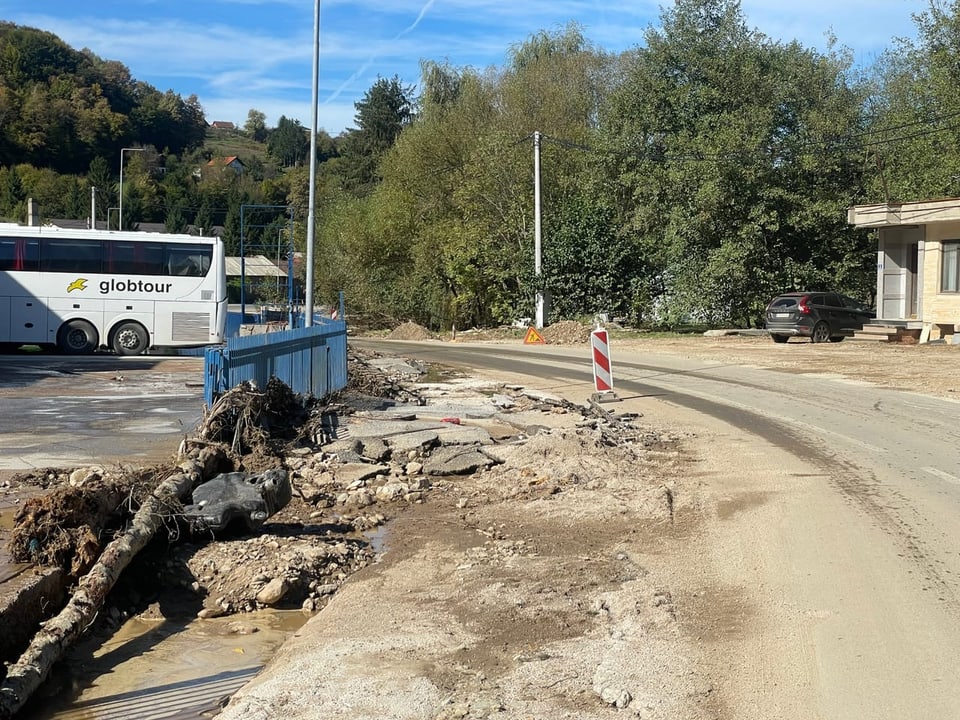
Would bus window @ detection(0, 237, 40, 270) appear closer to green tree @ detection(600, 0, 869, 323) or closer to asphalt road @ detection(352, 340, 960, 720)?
asphalt road @ detection(352, 340, 960, 720)

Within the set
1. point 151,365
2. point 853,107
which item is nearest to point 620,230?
point 853,107

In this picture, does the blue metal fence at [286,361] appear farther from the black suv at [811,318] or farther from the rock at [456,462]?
the black suv at [811,318]

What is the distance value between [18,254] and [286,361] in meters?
17.0

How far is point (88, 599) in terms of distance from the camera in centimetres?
612

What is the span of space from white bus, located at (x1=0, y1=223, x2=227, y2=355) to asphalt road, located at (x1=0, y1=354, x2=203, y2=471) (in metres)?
3.41

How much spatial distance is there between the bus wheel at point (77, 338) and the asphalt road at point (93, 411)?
10.5ft

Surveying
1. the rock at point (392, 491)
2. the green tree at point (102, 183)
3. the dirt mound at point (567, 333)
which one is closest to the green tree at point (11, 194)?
the green tree at point (102, 183)

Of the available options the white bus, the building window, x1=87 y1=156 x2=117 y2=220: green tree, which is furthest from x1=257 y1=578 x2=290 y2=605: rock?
x1=87 y1=156 x2=117 y2=220: green tree

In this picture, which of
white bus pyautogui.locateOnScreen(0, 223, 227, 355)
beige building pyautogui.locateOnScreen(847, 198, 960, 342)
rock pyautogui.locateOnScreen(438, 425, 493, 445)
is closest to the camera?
rock pyautogui.locateOnScreen(438, 425, 493, 445)

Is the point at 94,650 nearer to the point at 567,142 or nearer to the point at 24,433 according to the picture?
the point at 24,433

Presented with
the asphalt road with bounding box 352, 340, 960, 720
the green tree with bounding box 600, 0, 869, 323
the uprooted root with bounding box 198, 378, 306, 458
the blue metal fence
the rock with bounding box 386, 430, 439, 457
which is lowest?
the asphalt road with bounding box 352, 340, 960, 720

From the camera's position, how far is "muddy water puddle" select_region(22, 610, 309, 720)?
5180mm

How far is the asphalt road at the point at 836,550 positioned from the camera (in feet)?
16.3

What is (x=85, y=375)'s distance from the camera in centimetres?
2050
